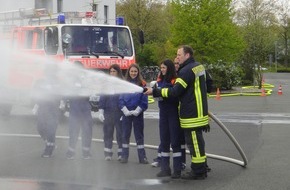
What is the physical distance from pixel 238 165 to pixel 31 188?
330 cm

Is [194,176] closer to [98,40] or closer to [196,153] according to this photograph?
[196,153]

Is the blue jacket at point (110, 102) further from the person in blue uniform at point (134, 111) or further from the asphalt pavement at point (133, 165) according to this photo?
the asphalt pavement at point (133, 165)

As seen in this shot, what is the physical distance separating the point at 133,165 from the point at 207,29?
20467 millimetres

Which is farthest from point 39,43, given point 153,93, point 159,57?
point 159,57

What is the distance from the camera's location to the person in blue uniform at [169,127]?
7766 millimetres

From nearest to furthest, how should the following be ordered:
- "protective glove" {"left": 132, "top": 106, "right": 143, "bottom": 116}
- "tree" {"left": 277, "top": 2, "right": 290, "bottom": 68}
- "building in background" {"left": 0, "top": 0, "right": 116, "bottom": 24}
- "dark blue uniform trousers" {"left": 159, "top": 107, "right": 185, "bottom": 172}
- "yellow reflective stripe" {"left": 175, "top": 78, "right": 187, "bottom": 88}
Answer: "yellow reflective stripe" {"left": 175, "top": 78, "right": 187, "bottom": 88} → "dark blue uniform trousers" {"left": 159, "top": 107, "right": 185, "bottom": 172} → "protective glove" {"left": 132, "top": 106, "right": 143, "bottom": 116} → "building in background" {"left": 0, "top": 0, "right": 116, "bottom": 24} → "tree" {"left": 277, "top": 2, "right": 290, "bottom": 68}

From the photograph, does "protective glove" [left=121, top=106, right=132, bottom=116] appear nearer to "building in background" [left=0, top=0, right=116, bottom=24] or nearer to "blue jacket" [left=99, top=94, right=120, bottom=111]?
"blue jacket" [left=99, top=94, right=120, bottom=111]

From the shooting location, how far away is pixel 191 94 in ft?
24.6

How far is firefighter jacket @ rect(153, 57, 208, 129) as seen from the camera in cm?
745

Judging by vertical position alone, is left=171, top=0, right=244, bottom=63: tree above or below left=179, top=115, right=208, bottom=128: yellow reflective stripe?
above

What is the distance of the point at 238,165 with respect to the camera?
8.46 metres

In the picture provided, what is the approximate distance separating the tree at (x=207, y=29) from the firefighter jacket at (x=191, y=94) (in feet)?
69.2

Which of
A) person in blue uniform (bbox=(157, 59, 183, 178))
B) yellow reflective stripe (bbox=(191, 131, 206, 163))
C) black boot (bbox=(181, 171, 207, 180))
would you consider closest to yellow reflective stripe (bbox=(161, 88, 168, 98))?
person in blue uniform (bbox=(157, 59, 183, 178))

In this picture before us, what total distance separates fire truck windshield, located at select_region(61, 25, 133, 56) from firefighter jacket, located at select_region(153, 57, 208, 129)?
613 centimetres
